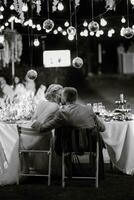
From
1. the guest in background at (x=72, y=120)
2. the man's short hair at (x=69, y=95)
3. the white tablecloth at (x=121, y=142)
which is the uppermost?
the man's short hair at (x=69, y=95)

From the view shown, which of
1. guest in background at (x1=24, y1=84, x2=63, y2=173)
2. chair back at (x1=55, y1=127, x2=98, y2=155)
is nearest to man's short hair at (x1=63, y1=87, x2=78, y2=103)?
guest in background at (x1=24, y1=84, x2=63, y2=173)

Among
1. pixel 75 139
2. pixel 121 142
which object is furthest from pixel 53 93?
pixel 121 142

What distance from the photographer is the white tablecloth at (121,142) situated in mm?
5719

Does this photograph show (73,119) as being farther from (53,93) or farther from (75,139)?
(53,93)

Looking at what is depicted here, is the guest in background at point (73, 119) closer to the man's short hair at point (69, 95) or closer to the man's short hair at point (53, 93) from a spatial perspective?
the man's short hair at point (69, 95)

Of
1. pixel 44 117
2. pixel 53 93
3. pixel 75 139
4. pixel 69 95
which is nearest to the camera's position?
pixel 75 139

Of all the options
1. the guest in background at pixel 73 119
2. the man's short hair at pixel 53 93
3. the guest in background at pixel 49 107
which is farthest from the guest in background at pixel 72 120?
the man's short hair at pixel 53 93

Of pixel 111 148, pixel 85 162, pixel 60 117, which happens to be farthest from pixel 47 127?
pixel 85 162

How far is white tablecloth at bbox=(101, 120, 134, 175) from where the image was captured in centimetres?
572

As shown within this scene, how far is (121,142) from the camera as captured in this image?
5727 millimetres

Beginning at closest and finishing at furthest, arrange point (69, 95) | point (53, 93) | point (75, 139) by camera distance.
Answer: point (75, 139) < point (69, 95) < point (53, 93)

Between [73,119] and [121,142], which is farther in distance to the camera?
[121,142]

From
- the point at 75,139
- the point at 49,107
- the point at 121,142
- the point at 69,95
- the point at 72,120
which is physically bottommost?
the point at 121,142

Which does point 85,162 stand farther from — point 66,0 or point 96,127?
point 66,0
